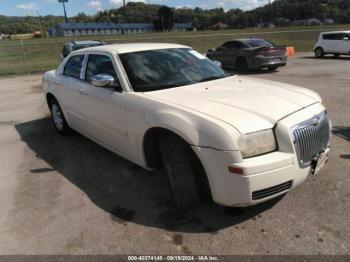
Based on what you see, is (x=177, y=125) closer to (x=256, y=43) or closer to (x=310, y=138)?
(x=310, y=138)

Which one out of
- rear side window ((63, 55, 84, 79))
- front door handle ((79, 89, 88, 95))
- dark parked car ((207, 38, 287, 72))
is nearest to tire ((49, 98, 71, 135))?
rear side window ((63, 55, 84, 79))

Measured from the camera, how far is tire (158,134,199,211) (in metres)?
3.58

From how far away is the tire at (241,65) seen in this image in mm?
15664

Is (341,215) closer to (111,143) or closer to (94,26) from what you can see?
(111,143)

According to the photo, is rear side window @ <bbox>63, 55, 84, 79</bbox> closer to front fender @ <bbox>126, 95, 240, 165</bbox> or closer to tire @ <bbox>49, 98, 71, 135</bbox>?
tire @ <bbox>49, 98, 71, 135</bbox>

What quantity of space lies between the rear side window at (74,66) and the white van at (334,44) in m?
18.3

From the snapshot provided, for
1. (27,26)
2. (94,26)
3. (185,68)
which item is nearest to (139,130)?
(185,68)

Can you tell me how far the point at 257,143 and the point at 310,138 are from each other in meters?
0.62

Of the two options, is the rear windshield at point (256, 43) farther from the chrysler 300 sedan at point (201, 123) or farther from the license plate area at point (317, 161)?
the license plate area at point (317, 161)

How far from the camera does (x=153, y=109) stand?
150 inches

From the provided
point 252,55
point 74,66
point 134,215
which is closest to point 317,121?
point 134,215

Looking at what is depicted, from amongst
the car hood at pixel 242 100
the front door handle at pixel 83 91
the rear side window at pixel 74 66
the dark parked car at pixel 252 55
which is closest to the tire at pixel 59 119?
the rear side window at pixel 74 66

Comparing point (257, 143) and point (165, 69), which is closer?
point (257, 143)

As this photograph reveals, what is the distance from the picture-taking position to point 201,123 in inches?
129
